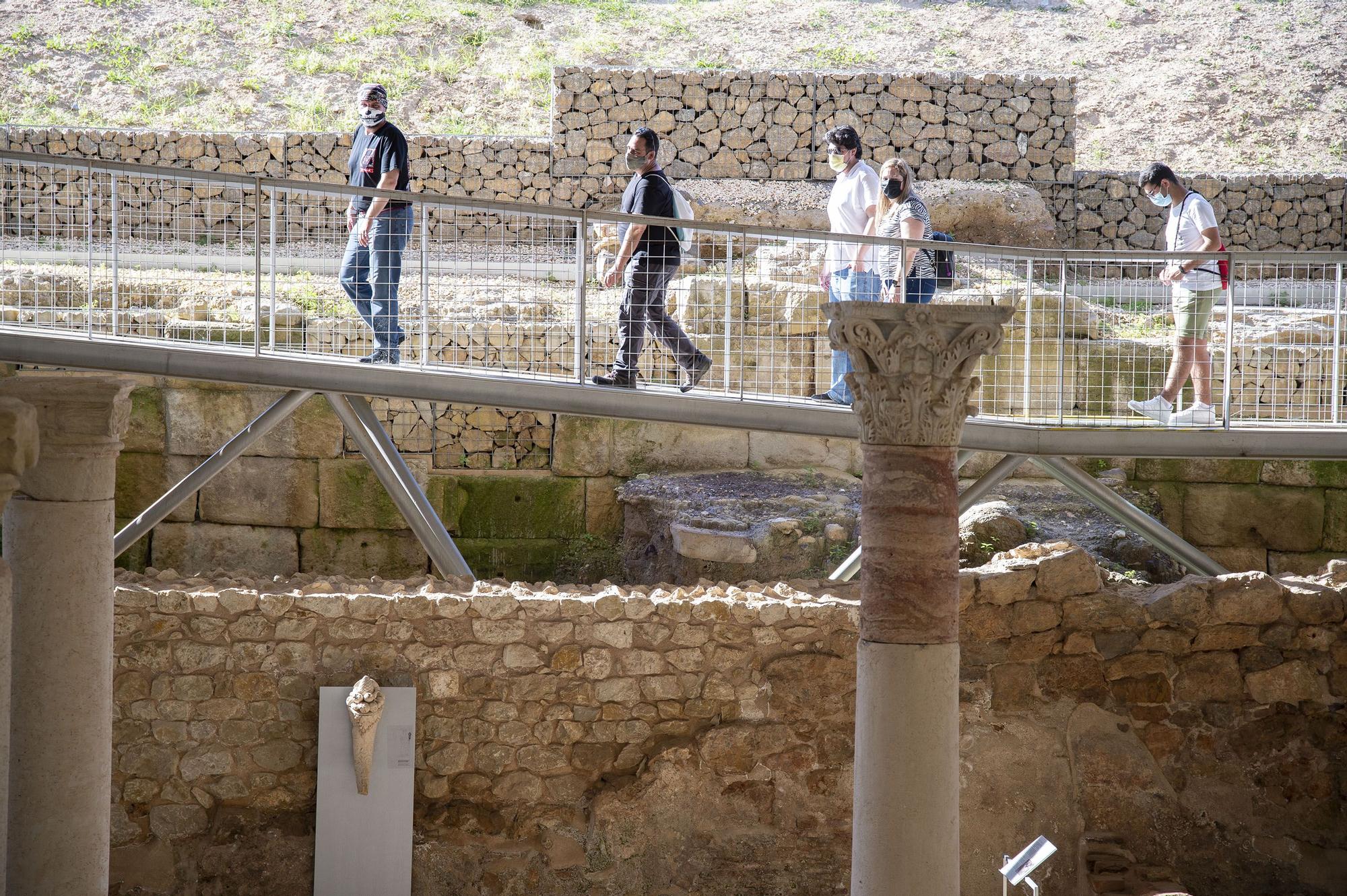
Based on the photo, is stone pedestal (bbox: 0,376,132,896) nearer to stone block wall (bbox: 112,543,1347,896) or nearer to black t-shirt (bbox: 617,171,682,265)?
stone block wall (bbox: 112,543,1347,896)

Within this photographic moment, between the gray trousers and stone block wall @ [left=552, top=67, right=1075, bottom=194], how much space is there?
8.11m

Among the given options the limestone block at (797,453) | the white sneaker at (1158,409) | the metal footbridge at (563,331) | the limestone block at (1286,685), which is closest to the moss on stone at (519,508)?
the metal footbridge at (563,331)

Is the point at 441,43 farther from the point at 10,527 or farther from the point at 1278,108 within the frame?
the point at 10,527

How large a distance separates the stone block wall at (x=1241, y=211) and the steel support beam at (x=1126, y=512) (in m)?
8.44

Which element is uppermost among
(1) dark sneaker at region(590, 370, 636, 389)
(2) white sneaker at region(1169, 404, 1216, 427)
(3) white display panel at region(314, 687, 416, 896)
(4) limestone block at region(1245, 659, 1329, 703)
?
(1) dark sneaker at region(590, 370, 636, 389)

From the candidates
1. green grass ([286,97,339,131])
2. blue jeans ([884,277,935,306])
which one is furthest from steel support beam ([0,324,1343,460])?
green grass ([286,97,339,131])

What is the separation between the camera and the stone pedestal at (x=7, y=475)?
383 centimetres

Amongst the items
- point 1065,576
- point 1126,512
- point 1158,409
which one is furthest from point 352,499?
point 1158,409

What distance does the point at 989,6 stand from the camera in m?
26.5

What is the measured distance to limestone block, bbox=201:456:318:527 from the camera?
359 inches

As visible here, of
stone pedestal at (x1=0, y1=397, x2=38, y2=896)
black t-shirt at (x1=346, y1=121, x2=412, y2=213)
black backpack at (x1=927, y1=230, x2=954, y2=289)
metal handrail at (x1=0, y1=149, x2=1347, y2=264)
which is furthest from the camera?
black t-shirt at (x1=346, y1=121, x2=412, y2=213)

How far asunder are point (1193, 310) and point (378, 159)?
15.4ft

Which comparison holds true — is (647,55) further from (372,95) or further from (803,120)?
(372,95)

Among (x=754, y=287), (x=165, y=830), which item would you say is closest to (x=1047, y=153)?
(x=754, y=287)
